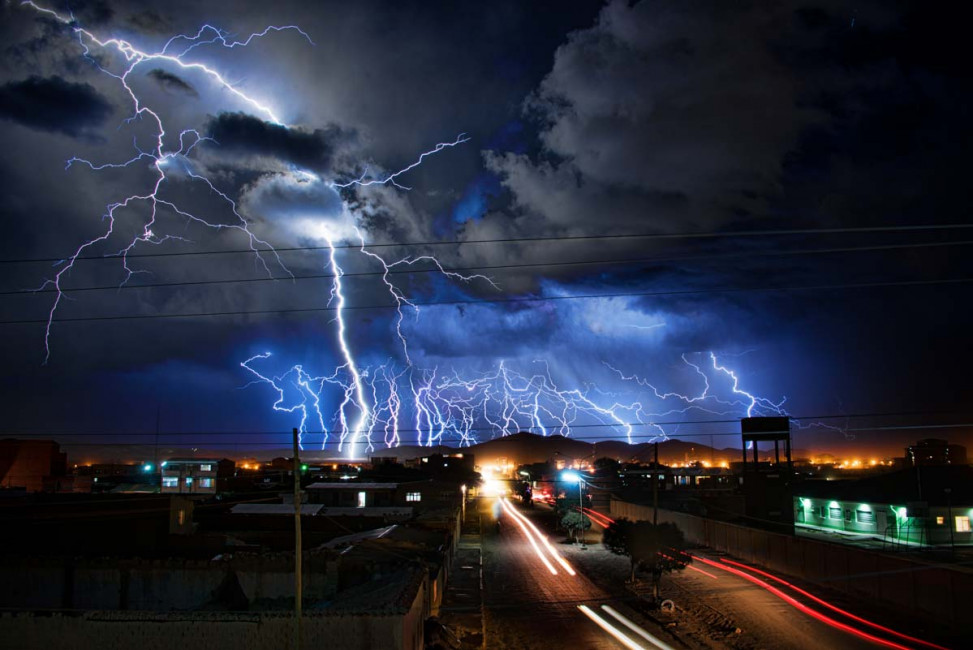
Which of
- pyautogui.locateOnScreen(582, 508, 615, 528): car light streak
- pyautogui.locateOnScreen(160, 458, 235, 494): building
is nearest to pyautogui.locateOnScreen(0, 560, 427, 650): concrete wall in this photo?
pyautogui.locateOnScreen(582, 508, 615, 528): car light streak

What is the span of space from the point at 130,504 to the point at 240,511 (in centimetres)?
→ 662

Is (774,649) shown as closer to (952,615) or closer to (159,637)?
(952,615)

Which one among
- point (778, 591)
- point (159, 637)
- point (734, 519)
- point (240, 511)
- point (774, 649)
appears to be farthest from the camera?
point (734, 519)

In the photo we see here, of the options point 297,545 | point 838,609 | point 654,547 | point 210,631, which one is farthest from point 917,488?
point 210,631

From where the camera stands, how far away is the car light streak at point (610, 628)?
15.8 meters

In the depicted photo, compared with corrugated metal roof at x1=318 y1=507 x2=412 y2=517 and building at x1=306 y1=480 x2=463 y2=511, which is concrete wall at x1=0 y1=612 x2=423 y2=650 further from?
building at x1=306 y1=480 x2=463 y2=511

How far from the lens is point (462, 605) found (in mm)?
19656

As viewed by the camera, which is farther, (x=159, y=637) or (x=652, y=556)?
(x=652, y=556)

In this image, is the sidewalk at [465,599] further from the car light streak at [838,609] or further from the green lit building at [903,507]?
the green lit building at [903,507]

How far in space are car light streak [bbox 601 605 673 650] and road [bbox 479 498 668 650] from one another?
285 millimetres

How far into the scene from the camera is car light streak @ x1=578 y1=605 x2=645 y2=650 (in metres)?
15.8

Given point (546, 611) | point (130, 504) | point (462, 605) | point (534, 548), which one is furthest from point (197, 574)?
point (534, 548)

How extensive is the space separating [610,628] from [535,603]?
3.80m

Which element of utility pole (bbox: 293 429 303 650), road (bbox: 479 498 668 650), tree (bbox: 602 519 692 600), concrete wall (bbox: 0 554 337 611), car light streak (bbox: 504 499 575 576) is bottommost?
car light streak (bbox: 504 499 575 576)
